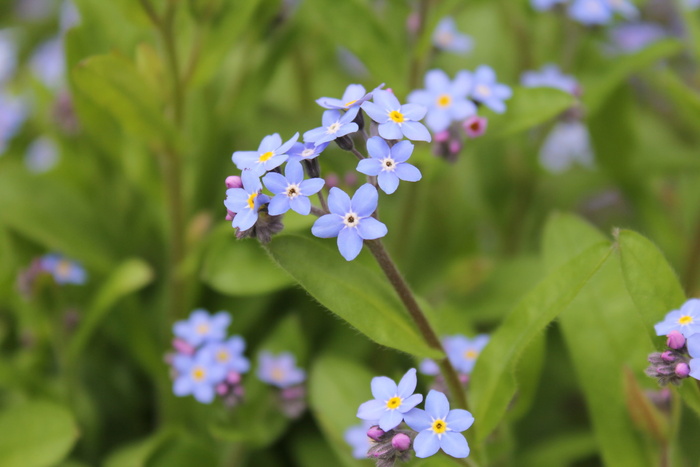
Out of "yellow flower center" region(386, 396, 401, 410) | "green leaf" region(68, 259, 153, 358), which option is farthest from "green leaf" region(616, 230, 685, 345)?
"green leaf" region(68, 259, 153, 358)

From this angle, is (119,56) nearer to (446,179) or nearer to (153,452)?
(153,452)

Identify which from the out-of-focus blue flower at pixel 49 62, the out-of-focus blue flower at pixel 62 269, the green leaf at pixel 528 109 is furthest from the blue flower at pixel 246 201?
the out-of-focus blue flower at pixel 49 62

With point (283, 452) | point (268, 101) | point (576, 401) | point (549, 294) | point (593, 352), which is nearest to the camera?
point (549, 294)

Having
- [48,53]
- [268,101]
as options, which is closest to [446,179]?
[268,101]

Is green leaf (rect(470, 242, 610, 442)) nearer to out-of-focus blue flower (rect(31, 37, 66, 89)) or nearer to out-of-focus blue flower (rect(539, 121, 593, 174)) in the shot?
out-of-focus blue flower (rect(539, 121, 593, 174))

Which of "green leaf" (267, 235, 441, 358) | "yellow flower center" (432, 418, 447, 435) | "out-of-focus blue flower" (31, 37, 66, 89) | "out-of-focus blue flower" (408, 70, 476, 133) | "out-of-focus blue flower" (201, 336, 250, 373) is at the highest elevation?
"out-of-focus blue flower" (31, 37, 66, 89)
